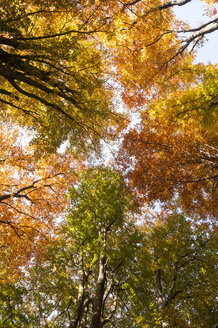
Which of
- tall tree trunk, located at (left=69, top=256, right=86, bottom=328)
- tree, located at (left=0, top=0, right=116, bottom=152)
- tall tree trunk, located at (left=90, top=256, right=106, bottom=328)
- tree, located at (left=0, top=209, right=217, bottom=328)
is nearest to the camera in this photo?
tree, located at (left=0, top=0, right=116, bottom=152)

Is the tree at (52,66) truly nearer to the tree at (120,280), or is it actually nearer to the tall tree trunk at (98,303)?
the tree at (120,280)

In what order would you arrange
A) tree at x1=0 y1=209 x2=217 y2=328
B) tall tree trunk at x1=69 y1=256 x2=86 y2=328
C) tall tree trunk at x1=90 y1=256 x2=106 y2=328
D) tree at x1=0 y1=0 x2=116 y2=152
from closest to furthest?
tree at x1=0 y1=0 x2=116 y2=152 < tall tree trunk at x1=90 y1=256 x2=106 y2=328 < tall tree trunk at x1=69 y1=256 x2=86 y2=328 < tree at x1=0 y1=209 x2=217 y2=328

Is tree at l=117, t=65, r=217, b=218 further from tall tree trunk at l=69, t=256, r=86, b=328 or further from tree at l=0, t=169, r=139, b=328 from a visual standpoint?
tall tree trunk at l=69, t=256, r=86, b=328

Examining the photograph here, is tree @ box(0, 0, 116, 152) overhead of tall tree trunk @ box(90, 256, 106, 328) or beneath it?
overhead

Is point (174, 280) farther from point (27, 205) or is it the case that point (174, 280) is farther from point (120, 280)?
point (27, 205)

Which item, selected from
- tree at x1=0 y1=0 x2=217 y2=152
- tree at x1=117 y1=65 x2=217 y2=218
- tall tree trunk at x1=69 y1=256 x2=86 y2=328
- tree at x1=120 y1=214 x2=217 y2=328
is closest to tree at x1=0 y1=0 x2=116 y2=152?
tree at x1=0 y1=0 x2=217 y2=152

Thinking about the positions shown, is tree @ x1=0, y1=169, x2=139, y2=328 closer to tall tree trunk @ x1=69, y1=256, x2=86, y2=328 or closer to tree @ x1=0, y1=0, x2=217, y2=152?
tall tree trunk @ x1=69, y1=256, x2=86, y2=328

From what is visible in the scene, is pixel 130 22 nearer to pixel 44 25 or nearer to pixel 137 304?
pixel 44 25

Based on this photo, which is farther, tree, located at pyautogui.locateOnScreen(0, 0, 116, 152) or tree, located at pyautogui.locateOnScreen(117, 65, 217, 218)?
tree, located at pyautogui.locateOnScreen(117, 65, 217, 218)

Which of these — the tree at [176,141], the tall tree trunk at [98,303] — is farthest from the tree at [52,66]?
the tall tree trunk at [98,303]

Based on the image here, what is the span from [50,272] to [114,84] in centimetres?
1069

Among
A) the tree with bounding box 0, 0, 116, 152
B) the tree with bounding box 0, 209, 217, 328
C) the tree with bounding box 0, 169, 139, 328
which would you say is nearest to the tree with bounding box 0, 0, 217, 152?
the tree with bounding box 0, 0, 116, 152

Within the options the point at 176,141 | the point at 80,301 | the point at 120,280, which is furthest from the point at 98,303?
the point at 176,141

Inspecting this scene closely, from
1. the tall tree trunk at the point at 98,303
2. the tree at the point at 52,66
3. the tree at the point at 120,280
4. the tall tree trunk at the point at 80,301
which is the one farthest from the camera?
the tree at the point at 120,280
